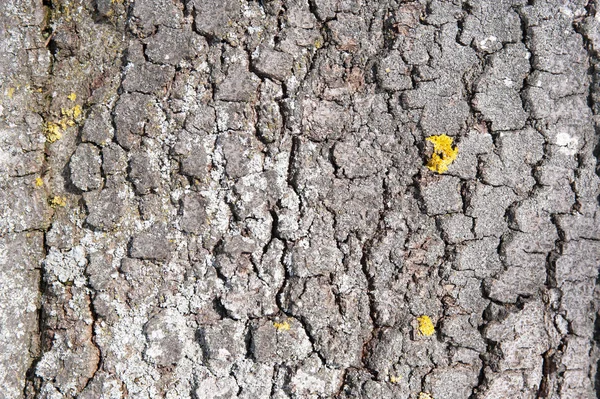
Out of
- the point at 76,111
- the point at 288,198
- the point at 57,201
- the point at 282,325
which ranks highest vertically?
the point at 76,111

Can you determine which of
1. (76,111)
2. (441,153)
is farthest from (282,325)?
(76,111)

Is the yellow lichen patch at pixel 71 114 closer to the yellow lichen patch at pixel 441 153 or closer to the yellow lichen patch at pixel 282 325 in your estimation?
the yellow lichen patch at pixel 282 325

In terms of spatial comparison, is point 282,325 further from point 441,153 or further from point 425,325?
point 441,153

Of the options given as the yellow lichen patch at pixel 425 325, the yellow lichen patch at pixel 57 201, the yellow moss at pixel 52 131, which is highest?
the yellow moss at pixel 52 131

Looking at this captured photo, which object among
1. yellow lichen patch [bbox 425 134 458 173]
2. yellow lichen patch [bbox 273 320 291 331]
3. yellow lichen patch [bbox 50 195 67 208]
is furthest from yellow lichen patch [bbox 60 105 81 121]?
yellow lichen patch [bbox 425 134 458 173]

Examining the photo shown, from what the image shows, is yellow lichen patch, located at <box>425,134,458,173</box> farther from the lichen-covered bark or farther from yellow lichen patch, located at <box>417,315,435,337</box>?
yellow lichen patch, located at <box>417,315,435,337</box>

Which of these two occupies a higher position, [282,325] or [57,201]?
[57,201]

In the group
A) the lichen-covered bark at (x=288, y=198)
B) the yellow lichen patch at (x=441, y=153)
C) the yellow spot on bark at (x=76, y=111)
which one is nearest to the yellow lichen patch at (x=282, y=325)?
the lichen-covered bark at (x=288, y=198)
